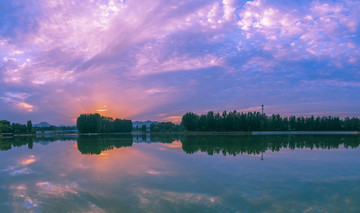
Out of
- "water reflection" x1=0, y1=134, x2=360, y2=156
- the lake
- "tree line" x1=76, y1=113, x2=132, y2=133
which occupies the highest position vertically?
"tree line" x1=76, y1=113, x2=132, y2=133

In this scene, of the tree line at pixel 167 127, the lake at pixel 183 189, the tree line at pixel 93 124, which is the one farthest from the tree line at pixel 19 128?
the lake at pixel 183 189

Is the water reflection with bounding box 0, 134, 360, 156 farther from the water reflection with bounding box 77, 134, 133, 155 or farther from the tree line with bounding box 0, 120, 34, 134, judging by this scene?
the tree line with bounding box 0, 120, 34, 134

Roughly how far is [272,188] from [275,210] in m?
2.64

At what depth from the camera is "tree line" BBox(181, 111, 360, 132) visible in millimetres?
98375

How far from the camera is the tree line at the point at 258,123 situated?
98.4m

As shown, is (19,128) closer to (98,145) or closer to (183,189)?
(98,145)

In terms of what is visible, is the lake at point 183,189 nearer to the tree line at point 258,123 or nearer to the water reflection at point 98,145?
the water reflection at point 98,145

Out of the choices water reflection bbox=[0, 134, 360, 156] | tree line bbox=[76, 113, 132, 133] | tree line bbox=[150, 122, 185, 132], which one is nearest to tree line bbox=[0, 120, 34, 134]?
tree line bbox=[76, 113, 132, 133]

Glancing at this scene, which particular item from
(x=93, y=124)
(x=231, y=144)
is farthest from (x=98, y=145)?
(x=93, y=124)

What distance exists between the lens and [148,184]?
10.7 metres

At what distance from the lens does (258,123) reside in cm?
9862

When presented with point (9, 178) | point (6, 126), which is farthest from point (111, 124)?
point (9, 178)

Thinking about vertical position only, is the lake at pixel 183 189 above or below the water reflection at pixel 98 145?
above

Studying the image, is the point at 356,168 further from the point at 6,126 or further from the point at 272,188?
the point at 6,126
